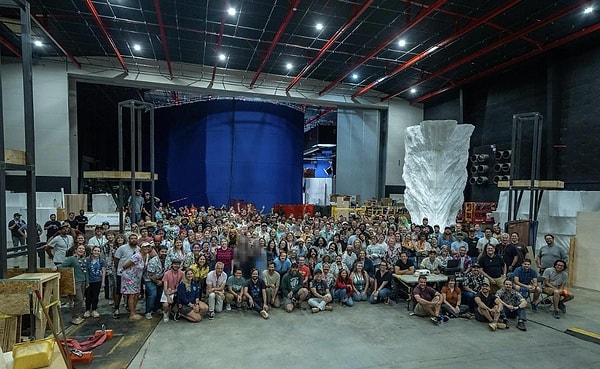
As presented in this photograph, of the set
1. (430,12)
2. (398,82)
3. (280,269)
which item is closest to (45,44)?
(280,269)

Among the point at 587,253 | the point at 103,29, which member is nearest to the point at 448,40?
the point at 587,253

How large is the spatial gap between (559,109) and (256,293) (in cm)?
1324

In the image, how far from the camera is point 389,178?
1997 cm

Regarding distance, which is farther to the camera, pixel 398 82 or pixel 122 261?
pixel 398 82

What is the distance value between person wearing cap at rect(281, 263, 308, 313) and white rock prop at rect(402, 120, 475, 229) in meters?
8.96

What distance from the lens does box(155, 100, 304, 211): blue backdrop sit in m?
20.1

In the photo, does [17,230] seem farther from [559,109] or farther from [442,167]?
[559,109]

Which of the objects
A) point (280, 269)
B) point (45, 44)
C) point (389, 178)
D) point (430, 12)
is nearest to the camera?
point (280, 269)

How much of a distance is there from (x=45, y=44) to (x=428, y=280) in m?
16.0

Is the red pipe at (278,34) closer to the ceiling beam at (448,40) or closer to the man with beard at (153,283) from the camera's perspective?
the ceiling beam at (448,40)

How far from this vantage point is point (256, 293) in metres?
6.84

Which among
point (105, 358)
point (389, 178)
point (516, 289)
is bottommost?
point (105, 358)

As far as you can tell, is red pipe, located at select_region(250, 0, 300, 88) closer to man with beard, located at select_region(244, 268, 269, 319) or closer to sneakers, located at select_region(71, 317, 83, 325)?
man with beard, located at select_region(244, 268, 269, 319)

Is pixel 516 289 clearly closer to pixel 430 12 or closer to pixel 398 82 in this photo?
pixel 430 12
